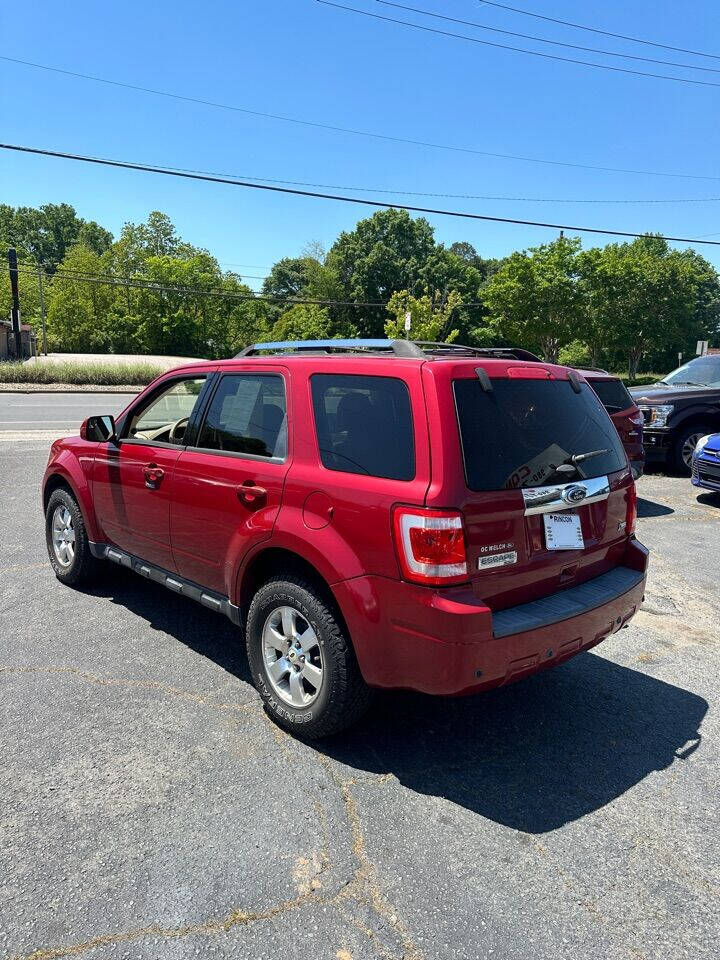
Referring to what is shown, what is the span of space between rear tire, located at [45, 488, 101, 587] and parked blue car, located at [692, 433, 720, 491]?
737 centimetres

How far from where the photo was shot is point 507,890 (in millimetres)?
2234

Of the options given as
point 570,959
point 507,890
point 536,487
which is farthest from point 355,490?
point 570,959

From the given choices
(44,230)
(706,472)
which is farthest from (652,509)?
(44,230)

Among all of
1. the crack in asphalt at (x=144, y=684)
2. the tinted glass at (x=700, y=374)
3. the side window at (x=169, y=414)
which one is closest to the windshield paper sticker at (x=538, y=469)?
the crack in asphalt at (x=144, y=684)

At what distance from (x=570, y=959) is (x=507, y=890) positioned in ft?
0.95

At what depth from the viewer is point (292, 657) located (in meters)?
3.09

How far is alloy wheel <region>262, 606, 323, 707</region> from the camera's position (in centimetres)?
299

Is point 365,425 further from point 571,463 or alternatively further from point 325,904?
point 325,904

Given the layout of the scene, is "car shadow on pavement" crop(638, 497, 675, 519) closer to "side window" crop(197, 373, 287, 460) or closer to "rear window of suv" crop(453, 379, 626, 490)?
"rear window of suv" crop(453, 379, 626, 490)

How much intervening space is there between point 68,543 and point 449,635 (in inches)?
144

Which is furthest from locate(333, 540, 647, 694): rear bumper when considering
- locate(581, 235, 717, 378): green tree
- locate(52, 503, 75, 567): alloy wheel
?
locate(581, 235, 717, 378): green tree

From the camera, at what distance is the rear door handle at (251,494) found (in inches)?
126

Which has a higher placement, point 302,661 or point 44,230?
point 44,230

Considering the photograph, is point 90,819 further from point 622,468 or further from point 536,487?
point 622,468
